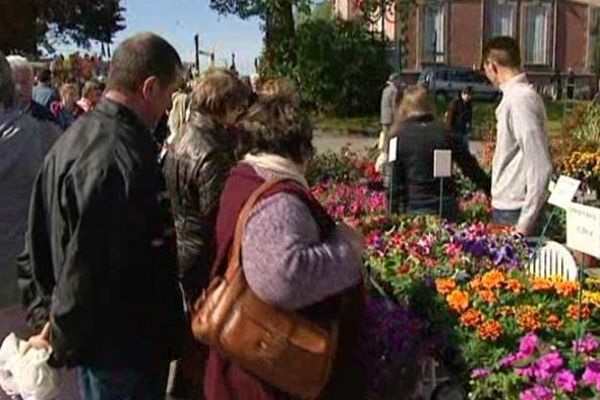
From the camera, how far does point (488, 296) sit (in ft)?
13.4

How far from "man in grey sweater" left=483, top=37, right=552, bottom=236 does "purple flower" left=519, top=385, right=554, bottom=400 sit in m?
1.54

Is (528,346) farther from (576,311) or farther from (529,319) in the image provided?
(576,311)

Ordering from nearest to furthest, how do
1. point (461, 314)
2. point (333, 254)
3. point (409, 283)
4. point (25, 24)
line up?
point (333, 254), point (461, 314), point (409, 283), point (25, 24)

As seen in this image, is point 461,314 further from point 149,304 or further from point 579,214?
point 149,304

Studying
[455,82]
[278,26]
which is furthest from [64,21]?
[278,26]

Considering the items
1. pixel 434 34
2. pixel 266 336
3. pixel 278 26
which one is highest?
pixel 278 26

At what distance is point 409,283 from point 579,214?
0.96 meters

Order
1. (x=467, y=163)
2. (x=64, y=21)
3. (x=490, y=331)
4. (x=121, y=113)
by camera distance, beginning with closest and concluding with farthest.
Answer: (x=121, y=113), (x=490, y=331), (x=467, y=163), (x=64, y=21)

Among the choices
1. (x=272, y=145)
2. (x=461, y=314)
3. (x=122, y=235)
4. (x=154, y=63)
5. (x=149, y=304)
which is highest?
(x=154, y=63)

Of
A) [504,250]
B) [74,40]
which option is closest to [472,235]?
[504,250]

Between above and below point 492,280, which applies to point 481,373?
below

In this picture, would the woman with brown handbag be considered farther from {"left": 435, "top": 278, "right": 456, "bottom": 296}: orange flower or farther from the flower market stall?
{"left": 435, "top": 278, "right": 456, "bottom": 296}: orange flower

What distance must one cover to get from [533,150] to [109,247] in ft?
8.07

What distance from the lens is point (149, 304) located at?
3.20 meters
